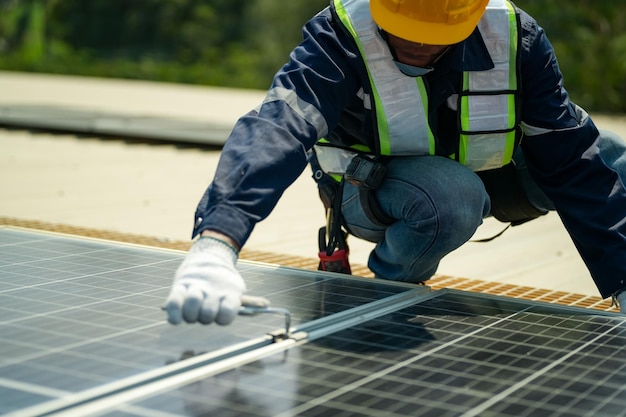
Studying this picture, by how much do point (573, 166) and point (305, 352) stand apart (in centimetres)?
116

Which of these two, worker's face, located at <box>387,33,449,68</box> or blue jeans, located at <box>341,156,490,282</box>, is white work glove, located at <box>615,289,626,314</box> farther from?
worker's face, located at <box>387,33,449,68</box>

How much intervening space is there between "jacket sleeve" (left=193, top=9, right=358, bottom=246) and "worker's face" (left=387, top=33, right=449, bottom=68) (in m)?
0.12

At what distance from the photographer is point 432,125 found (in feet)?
9.27

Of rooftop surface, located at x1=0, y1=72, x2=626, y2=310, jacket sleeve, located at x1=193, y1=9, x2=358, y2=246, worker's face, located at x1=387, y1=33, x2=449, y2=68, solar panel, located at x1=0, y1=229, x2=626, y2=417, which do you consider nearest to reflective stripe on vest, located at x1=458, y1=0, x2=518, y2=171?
worker's face, located at x1=387, y1=33, x2=449, y2=68

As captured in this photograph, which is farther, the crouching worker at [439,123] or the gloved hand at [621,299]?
the gloved hand at [621,299]

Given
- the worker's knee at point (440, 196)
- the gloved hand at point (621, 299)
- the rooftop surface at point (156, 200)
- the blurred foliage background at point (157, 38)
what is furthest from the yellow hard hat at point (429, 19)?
the blurred foliage background at point (157, 38)

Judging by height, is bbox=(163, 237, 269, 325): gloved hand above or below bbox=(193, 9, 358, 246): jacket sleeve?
below

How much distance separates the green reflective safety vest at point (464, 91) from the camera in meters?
2.67

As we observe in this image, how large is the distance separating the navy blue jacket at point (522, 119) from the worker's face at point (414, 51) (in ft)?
0.19

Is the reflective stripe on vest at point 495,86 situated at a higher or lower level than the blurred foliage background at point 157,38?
lower

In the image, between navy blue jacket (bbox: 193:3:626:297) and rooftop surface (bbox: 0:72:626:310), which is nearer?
navy blue jacket (bbox: 193:3:626:297)

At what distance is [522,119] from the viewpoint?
285 cm

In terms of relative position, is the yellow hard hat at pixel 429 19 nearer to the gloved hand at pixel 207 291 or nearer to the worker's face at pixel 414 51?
the worker's face at pixel 414 51

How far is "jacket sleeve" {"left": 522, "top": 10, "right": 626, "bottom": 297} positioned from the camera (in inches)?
106
